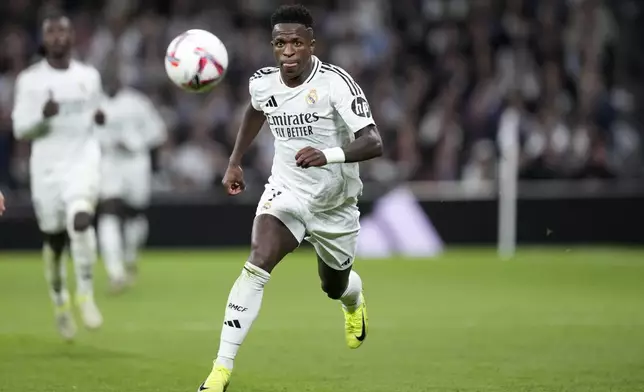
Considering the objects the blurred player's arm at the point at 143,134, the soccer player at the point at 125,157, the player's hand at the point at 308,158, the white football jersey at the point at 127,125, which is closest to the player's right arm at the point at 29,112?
the player's hand at the point at 308,158

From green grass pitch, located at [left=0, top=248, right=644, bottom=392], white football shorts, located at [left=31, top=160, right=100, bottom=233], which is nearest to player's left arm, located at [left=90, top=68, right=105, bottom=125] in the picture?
white football shorts, located at [left=31, top=160, right=100, bottom=233]

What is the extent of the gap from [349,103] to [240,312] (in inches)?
58.8

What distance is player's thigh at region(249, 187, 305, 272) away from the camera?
7.59 meters

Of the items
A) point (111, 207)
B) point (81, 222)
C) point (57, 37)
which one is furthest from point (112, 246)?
point (57, 37)

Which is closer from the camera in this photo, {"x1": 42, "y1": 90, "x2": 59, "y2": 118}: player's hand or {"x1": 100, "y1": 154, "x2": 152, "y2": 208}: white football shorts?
{"x1": 42, "y1": 90, "x2": 59, "y2": 118}: player's hand

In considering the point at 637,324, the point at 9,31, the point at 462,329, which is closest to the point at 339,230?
the point at 462,329

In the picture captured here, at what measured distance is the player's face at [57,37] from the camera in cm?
1089

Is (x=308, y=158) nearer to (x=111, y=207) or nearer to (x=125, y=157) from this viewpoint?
(x=111, y=207)

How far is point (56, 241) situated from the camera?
1109 cm

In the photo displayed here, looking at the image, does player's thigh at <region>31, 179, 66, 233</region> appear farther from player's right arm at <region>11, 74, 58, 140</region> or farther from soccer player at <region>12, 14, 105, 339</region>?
player's right arm at <region>11, 74, 58, 140</region>

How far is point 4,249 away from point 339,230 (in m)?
13.6

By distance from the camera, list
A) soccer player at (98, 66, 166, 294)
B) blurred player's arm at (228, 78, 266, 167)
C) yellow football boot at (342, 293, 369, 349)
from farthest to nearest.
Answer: soccer player at (98, 66, 166, 294) → yellow football boot at (342, 293, 369, 349) → blurred player's arm at (228, 78, 266, 167)

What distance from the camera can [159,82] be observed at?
855 inches

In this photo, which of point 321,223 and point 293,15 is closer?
point 293,15
